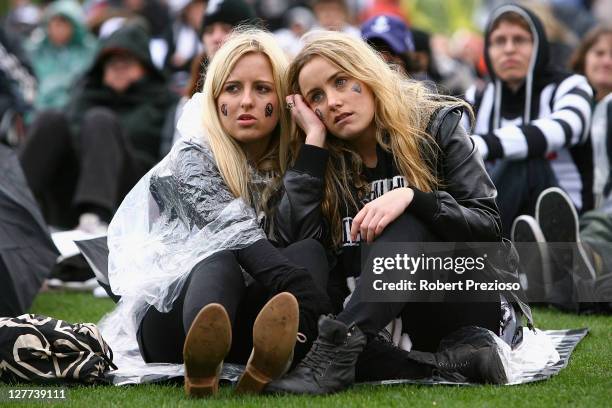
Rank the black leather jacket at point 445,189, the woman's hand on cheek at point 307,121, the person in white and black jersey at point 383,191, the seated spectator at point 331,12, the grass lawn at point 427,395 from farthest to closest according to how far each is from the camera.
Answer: the seated spectator at point 331,12
the woman's hand on cheek at point 307,121
the black leather jacket at point 445,189
the person in white and black jersey at point 383,191
the grass lawn at point 427,395

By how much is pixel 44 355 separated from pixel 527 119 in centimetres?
348

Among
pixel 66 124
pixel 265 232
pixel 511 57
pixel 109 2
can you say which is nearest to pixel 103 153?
pixel 66 124

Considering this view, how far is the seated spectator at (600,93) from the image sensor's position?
6047mm

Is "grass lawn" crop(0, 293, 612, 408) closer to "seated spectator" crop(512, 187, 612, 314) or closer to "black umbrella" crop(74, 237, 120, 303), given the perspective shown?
"black umbrella" crop(74, 237, 120, 303)

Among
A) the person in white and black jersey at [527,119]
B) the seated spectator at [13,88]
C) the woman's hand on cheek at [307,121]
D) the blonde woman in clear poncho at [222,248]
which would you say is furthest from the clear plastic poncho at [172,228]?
the seated spectator at [13,88]

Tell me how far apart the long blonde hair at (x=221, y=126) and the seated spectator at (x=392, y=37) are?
250 cm

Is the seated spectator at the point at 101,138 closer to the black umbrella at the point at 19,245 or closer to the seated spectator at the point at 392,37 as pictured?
the black umbrella at the point at 19,245

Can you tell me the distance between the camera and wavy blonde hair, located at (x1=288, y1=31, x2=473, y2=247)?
3.84 metres

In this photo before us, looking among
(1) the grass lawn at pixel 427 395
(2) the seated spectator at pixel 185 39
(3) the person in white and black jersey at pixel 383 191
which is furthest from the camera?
(2) the seated spectator at pixel 185 39

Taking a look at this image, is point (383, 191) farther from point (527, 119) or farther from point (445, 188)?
point (527, 119)

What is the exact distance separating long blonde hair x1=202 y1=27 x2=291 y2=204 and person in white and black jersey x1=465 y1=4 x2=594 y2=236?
6.24 ft

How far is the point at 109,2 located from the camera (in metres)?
13.0

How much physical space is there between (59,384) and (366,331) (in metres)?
1.10

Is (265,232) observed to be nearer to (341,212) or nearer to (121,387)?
(341,212)
